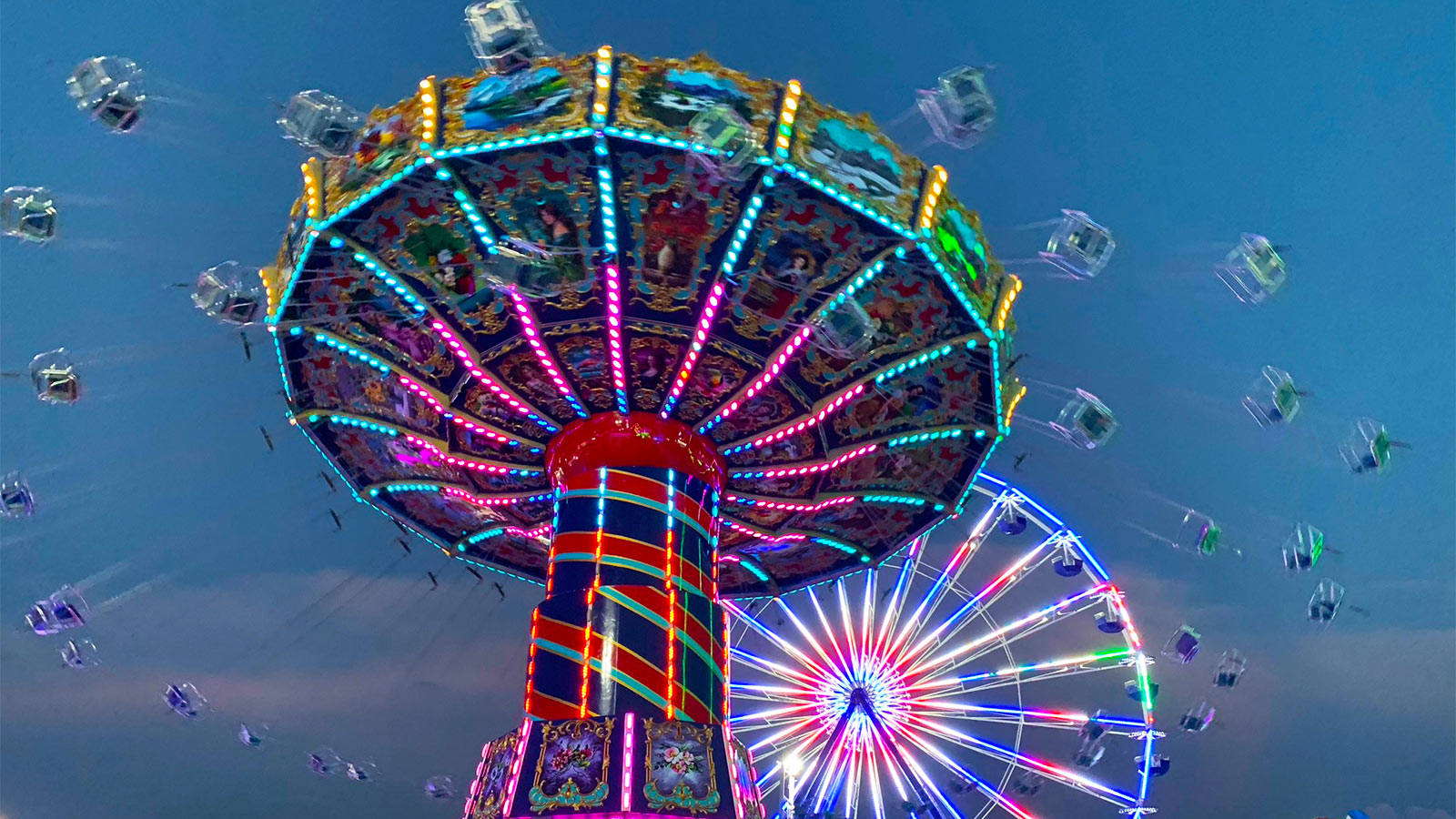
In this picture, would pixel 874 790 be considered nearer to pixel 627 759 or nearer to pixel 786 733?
pixel 786 733

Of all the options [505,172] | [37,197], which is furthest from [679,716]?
[37,197]

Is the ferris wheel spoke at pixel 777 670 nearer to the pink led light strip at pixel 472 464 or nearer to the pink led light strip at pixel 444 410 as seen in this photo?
the pink led light strip at pixel 472 464

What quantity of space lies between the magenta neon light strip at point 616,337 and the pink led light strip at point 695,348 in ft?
1.86

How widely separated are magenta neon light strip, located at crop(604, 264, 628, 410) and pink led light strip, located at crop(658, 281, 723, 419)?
1.86ft

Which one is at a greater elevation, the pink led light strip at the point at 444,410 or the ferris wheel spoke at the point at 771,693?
the pink led light strip at the point at 444,410

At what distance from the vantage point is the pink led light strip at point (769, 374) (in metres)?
13.1

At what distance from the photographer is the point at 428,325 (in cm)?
1323

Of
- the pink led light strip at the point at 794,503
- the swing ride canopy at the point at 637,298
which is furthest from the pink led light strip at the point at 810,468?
the pink led light strip at the point at 794,503

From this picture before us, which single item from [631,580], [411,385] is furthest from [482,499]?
[631,580]

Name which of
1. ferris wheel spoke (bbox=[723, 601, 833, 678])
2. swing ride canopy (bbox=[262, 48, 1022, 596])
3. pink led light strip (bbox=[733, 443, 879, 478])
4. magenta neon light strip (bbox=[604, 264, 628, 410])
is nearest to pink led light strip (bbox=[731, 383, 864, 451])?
swing ride canopy (bbox=[262, 48, 1022, 596])

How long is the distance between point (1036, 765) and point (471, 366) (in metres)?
11.4

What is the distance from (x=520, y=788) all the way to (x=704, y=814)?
77.5 inches

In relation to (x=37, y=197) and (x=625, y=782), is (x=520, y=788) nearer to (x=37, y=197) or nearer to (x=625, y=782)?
(x=625, y=782)

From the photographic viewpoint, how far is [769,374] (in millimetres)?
13695
